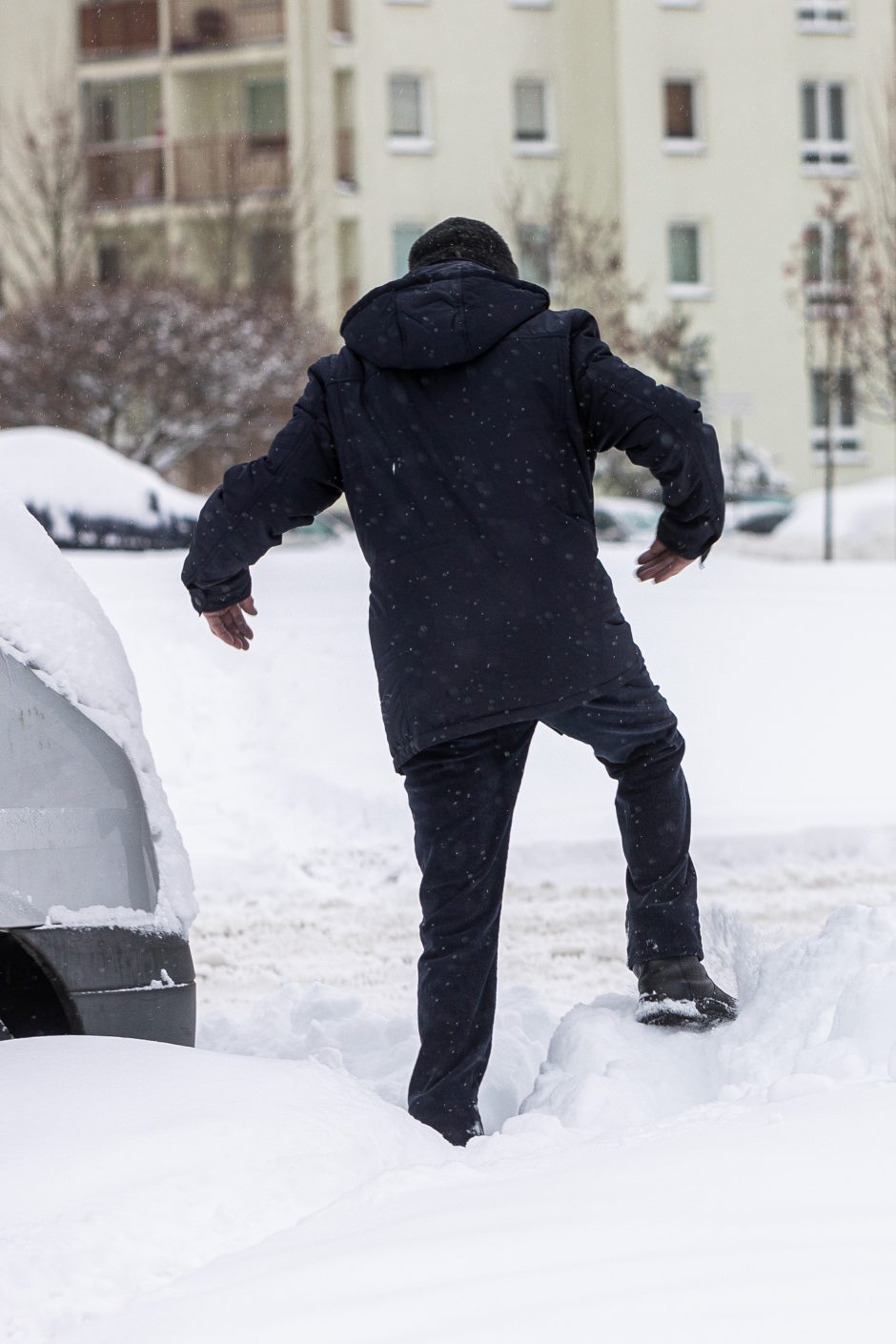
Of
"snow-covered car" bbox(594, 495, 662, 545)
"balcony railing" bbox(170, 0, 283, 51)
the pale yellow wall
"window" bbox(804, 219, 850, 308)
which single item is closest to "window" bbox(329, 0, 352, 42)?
"balcony railing" bbox(170, 0, 283, 51)

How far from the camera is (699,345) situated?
114ft

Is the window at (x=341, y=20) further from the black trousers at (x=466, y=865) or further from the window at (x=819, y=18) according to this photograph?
the black trousers at (x=466, y=865)

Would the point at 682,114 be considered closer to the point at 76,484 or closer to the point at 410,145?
the point at 410,145

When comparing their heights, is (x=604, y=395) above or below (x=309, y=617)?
above

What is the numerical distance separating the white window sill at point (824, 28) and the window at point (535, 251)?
39.4 ft

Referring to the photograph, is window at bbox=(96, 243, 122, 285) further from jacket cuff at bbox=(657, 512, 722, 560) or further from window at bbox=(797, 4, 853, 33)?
jacket cuff at bbox=(657, 512, 722, 560)

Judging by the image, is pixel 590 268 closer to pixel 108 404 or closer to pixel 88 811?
pixel 108 404

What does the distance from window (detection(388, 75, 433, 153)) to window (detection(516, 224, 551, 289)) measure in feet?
26.1

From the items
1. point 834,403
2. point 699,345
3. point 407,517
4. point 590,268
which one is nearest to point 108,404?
point 590,268

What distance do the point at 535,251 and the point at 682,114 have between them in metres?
10.9

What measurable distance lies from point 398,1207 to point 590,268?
28.3 meters

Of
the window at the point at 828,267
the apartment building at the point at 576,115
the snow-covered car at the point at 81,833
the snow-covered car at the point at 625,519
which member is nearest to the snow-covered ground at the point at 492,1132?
the snow-covered car at the point at 81,833

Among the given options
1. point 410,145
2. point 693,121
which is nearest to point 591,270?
point 410,145

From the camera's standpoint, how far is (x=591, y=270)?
1150 inches
